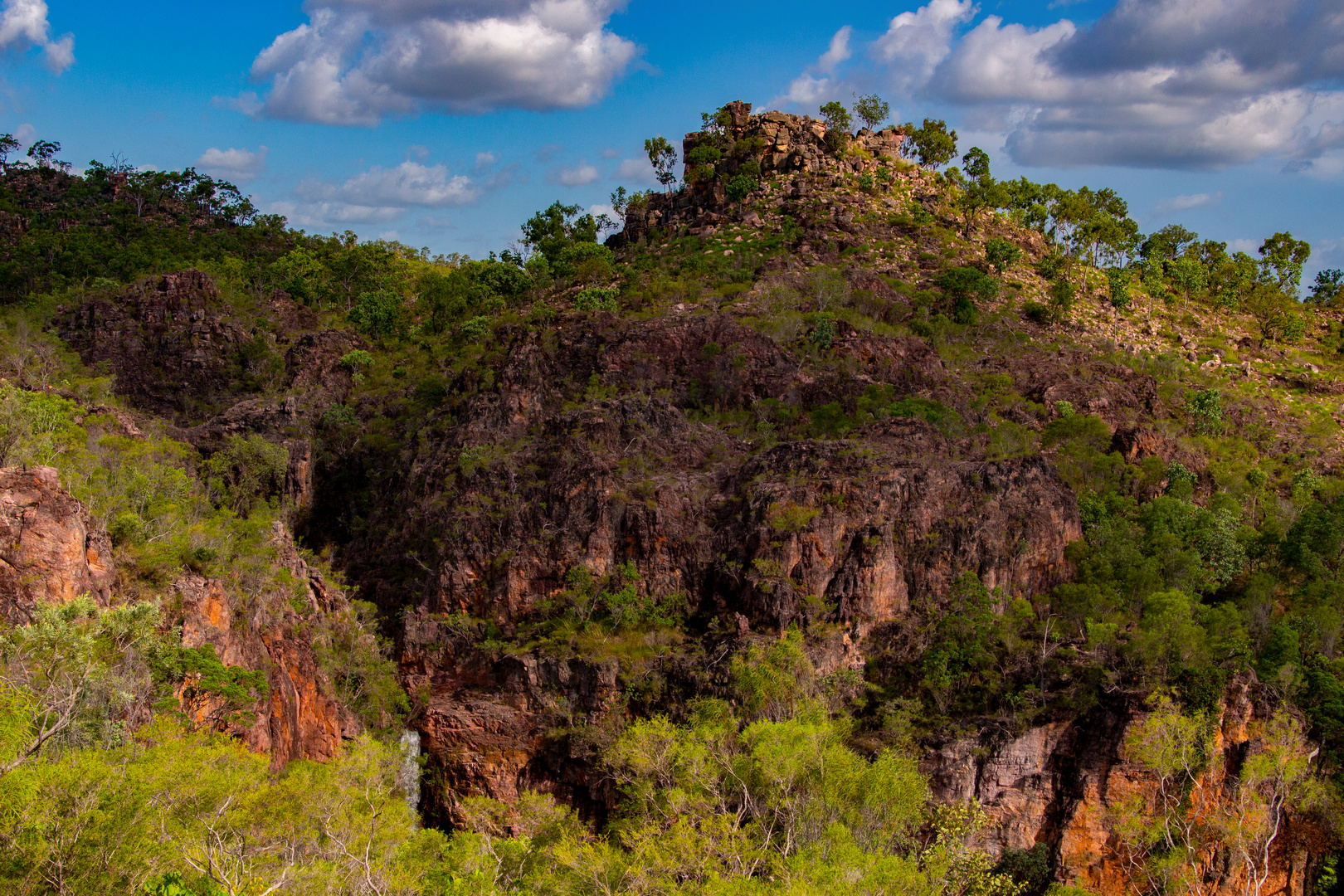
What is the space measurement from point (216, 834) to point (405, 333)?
292 feet

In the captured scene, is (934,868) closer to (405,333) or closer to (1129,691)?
(1129,691)

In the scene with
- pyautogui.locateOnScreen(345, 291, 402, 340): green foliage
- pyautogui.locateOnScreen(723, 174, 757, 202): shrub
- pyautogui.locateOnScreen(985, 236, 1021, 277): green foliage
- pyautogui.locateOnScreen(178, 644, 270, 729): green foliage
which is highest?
pyautogui.locateOnScreen(723, 174, 757, 202): shrub

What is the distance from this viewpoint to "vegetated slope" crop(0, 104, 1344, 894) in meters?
43.5

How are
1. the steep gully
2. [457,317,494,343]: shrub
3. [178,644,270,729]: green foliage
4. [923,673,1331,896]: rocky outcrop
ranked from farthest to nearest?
[457,317,494,343]: shrub < the steep gully < [923,673,1331,896]: rocky outcrop < [178,644,270,729]: green foliage

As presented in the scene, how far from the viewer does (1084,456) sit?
78750 millimetres

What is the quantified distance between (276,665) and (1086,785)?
42704mm

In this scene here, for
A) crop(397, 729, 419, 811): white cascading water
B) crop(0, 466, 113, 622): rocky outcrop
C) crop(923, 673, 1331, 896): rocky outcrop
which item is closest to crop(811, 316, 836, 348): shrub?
crop(923, 673, 1331, 896): rocky outcrop

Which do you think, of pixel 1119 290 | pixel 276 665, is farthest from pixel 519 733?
pixel 1119 290

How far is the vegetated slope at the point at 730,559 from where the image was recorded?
43.5 metres

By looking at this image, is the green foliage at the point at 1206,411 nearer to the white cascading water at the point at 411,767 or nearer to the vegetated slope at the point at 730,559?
the vegetated slope at the point at 730,559

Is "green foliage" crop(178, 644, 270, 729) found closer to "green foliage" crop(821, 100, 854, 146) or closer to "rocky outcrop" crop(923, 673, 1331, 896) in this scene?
"rocky outcrop" crop(923, 673, 1331, 896)

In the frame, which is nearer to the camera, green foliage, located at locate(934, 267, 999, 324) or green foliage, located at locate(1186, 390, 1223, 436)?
green foliage, located at locate(1186, 390, 1223, 436)

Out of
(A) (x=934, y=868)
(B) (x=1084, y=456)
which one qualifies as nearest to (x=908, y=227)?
(B) (x=1084, y=456)

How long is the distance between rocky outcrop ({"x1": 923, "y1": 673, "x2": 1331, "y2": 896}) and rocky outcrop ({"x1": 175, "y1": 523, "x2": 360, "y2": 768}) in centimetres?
3288
